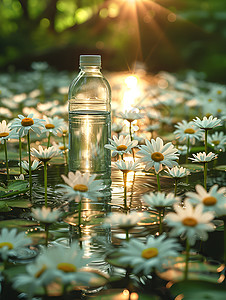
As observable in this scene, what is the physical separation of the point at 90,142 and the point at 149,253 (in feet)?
2.87

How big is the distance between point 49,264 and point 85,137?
0.97m

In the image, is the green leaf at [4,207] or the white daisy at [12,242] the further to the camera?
the green leaf at [4,207]

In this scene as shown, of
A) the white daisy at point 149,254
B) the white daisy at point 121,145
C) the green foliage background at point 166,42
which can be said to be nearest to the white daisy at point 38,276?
the white daisy at point 149,254

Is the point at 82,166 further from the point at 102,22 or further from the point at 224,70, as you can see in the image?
the point at 102,22

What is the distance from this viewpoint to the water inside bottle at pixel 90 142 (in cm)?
159

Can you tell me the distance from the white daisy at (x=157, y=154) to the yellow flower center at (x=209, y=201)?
0.33m

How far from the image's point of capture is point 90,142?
1.62m

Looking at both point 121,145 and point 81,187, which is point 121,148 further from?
point 81,187

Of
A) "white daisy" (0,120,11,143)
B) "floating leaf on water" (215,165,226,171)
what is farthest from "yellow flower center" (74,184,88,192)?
"floating leaf on water" (215,165,226,171)

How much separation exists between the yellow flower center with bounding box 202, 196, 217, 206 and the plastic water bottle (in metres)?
0.67

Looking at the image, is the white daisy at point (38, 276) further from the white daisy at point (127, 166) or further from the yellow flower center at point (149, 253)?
the white daisy at point (127, 166)

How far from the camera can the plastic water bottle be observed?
1592 millimetres

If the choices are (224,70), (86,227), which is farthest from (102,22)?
(86,227)

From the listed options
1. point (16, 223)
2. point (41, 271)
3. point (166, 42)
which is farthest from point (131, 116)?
point (166, 42)
